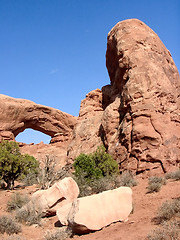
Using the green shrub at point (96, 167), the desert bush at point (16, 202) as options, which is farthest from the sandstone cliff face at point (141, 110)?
the desert bush at point (16, 202)

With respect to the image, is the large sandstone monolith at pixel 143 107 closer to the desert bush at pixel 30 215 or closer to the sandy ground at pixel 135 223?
the sandy ground at pixel 135 223

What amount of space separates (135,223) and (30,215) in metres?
4.16

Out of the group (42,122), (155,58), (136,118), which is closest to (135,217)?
(136,118)

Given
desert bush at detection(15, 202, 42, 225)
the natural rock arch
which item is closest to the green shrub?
desert bush at detection(15, 202, 42, 225)

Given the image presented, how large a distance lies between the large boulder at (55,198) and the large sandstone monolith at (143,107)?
6.38 meters

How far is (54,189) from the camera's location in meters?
9.23

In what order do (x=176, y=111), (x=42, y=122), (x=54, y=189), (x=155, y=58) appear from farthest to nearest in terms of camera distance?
(x=42, y=122) < (x=155, y=58) < (x=176, y=111) < (x=54, y=189)

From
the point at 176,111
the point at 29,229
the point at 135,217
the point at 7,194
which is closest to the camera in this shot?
the point at 135,217

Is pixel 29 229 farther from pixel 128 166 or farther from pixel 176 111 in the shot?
pixel 176 111

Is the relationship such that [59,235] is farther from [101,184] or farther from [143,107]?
[143,107]

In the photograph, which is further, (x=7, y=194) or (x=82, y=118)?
(x=82, y=118)

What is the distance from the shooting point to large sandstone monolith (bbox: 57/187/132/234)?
6.63 meters

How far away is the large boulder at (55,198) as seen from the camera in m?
9.05

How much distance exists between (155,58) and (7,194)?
14.5 meters
